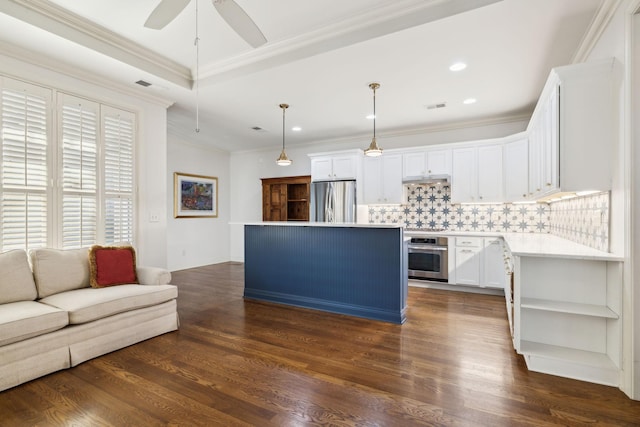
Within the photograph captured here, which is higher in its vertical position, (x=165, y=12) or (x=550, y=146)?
(x=165, y=12)

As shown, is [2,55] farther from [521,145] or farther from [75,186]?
[521,145]

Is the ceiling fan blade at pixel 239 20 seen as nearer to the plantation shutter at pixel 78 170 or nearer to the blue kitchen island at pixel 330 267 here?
the blue kitchen island at pixel 330 267

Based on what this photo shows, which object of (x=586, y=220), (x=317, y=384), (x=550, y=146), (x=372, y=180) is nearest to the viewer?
(x=317, y=384)

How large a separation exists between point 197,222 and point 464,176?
5.42m

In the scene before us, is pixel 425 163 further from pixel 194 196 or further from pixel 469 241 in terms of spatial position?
pixel 194 196

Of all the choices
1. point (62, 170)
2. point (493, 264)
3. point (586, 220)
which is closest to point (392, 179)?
point (493, 264)

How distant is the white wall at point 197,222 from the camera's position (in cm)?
643

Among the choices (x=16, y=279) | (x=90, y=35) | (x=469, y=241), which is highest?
(x=90, y=35)

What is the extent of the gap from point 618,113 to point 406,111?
2.80m

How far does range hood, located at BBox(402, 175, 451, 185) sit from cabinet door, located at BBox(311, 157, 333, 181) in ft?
4.62

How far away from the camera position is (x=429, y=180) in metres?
5.29

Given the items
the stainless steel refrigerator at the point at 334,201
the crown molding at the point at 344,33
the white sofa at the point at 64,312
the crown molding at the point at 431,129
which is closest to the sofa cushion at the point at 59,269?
the white sofa at the point at 64,312

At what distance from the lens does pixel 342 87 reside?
390cm

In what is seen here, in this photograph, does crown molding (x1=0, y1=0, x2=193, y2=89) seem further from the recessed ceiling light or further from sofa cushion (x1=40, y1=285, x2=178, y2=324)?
the recessed ceiling light
